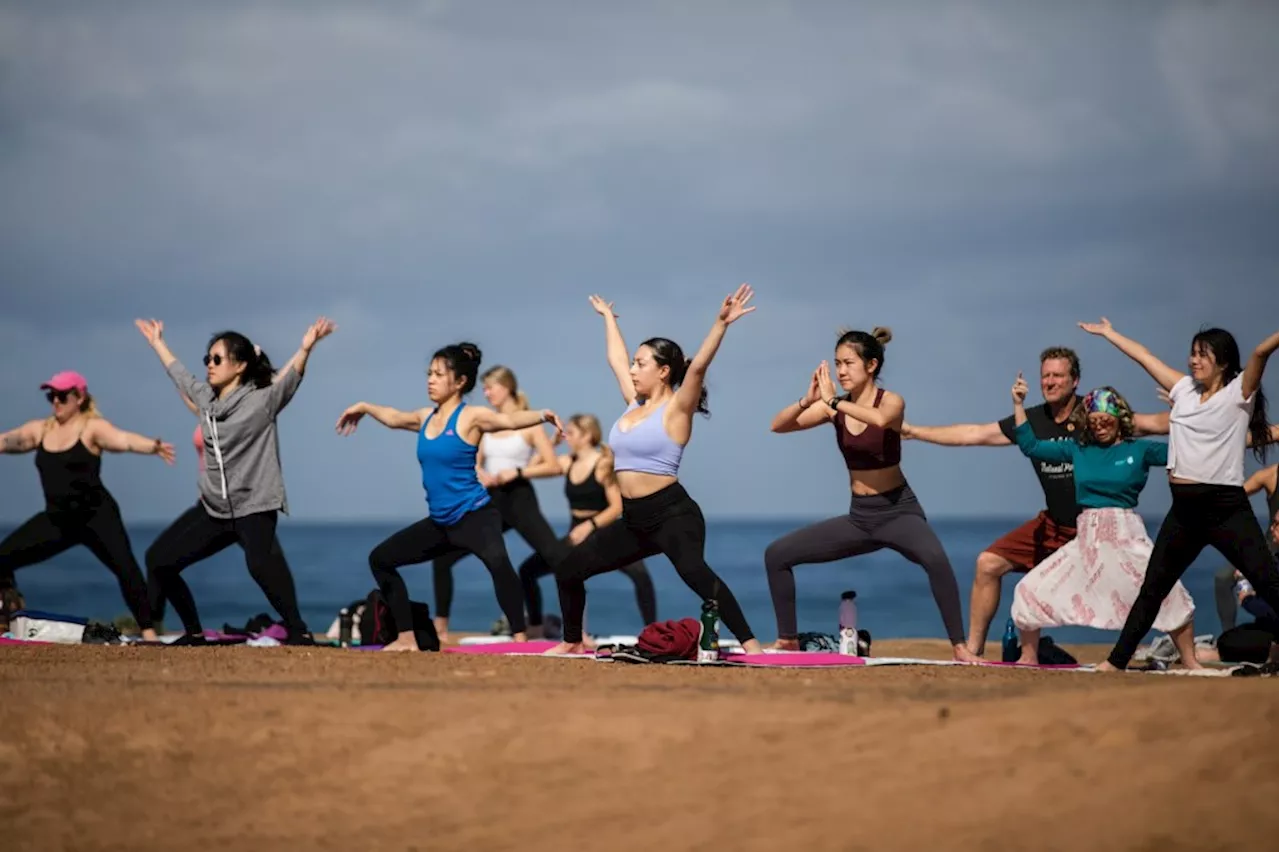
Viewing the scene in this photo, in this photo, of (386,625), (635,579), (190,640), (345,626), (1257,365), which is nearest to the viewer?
(1257,365)

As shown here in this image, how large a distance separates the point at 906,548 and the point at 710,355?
6.36 ft

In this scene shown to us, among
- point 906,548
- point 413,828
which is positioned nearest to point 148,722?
point 413,828

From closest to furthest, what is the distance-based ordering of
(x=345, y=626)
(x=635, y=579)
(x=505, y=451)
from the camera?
(x=345, y=626)
(x=635, y=579)
(x=505, y=451)

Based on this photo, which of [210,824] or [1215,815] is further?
[210,824]

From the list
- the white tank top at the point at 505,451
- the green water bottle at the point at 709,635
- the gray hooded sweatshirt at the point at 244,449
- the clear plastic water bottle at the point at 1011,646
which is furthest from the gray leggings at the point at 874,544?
the white tank top at the point at 505,451

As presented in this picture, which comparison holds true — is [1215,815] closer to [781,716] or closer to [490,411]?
[781,716]

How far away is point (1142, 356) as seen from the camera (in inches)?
391

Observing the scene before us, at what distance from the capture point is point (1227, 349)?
9.55 m

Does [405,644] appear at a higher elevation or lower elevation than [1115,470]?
lower

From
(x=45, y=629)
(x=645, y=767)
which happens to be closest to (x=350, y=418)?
(x=45, y=629)

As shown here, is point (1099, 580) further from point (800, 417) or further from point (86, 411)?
point (86, 411)

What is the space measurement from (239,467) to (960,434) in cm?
537

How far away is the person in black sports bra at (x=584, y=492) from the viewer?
14727 mm

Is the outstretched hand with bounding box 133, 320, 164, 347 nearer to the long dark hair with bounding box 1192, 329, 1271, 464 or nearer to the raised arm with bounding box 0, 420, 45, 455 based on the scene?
the raised arm with bounding box 0, 420, 45, 455
